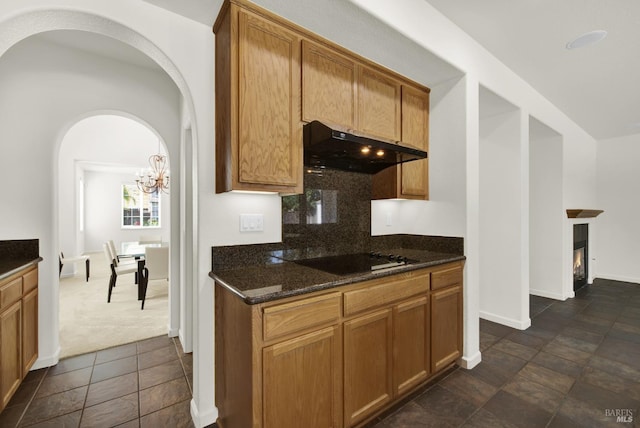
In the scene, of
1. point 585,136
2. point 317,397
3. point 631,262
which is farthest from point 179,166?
point 631,262

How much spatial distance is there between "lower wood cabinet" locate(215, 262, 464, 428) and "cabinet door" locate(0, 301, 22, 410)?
1362 mm

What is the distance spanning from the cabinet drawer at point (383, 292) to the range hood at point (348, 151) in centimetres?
88

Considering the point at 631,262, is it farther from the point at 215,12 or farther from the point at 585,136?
the point at 215,12

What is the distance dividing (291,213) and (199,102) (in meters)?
0.96

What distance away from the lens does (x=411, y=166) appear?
2.55 meters

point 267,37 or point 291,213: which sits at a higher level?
point 267,37

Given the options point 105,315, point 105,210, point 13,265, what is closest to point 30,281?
point 13,265

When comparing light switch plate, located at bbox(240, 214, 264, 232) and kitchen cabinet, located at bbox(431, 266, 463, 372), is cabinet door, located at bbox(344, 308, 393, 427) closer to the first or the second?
kitchen cabinet, located at bbox(431, 266, 463, 372)

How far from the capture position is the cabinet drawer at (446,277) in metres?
2.13

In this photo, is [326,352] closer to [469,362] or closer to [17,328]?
[469,362]

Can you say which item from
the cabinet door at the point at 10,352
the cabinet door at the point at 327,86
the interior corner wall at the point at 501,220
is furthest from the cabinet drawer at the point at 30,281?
the interior corner wall at the point at 501,220

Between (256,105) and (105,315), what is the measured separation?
3.65 m

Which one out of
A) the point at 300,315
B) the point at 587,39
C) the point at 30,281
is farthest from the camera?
the point at 587,39

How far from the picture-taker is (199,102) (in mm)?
1721
